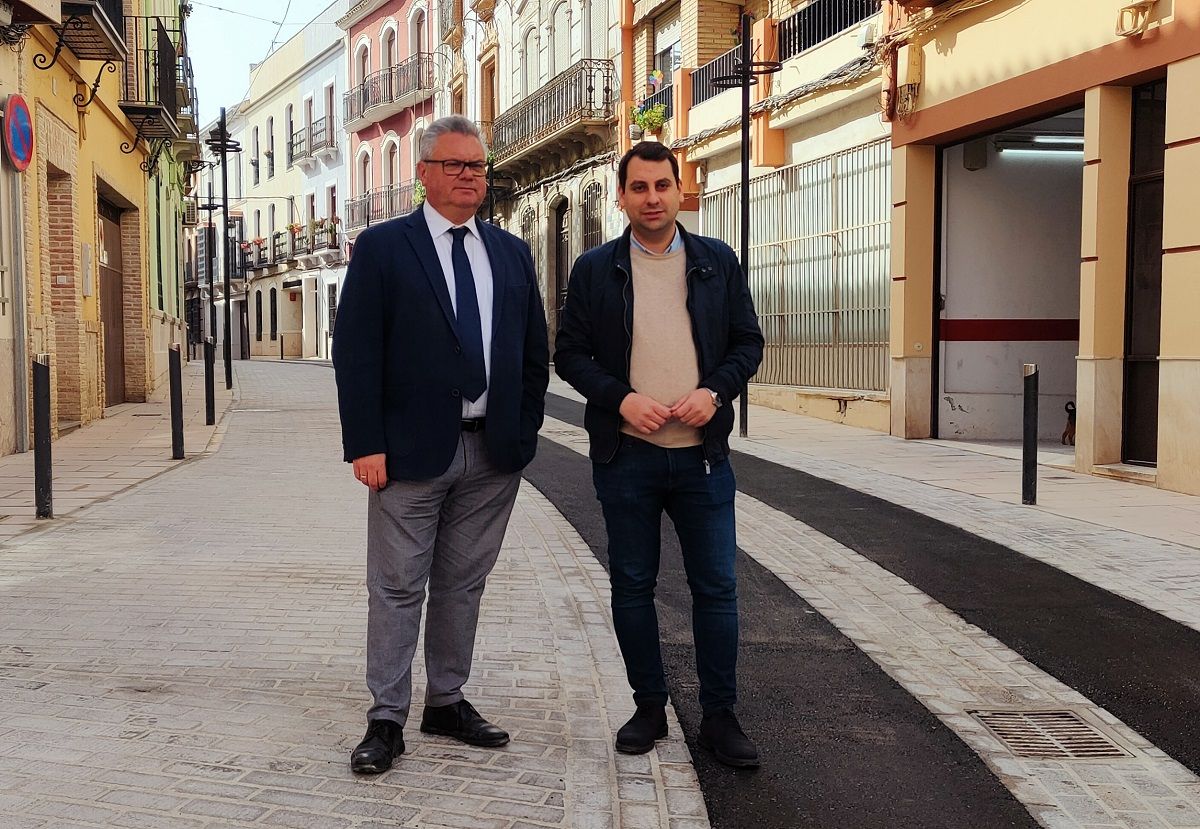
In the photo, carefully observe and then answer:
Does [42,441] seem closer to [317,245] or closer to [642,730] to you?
[642,730]

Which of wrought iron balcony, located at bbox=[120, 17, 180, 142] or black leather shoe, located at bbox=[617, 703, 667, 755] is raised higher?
wrought iron balcony, located at bbox=[120, 17, 180, 142]

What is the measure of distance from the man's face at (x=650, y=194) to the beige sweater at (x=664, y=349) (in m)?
0.14

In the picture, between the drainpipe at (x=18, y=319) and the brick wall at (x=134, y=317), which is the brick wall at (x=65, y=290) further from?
the brick wall at (x=134, y=317)

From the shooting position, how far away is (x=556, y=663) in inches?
191

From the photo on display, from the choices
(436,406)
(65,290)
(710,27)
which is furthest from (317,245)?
(436,406)

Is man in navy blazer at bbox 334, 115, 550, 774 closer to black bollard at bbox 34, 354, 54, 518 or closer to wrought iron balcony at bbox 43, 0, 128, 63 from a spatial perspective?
black bollard at bbox 34, 354, 54, 518

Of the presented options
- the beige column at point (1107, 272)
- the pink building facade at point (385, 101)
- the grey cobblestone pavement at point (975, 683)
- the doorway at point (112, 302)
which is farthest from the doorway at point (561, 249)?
the grey cobblestone pavement at point (975, 683)

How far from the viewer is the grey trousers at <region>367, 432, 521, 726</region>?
3.80 m

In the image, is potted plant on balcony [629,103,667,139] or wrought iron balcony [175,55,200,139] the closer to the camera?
potted plant on balcony [629,103,667,139]

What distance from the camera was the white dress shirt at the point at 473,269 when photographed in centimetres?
383

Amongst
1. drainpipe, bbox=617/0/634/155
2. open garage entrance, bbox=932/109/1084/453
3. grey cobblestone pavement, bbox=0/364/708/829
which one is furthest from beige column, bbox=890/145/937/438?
drainpipe, bbox=617/0/634/155

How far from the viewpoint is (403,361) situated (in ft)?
12.3

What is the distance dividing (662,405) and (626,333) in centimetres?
24

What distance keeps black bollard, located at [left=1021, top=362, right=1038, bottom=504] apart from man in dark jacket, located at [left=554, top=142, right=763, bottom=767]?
5.60m
